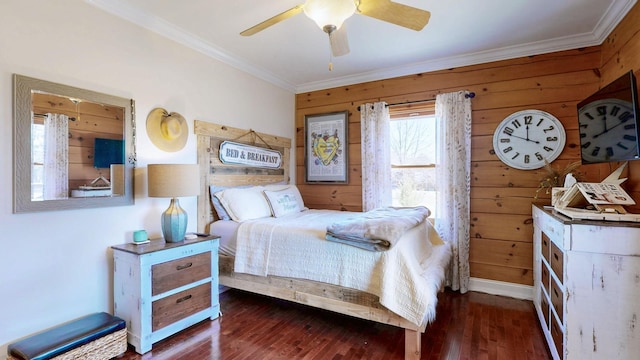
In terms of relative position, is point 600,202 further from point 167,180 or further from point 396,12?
point 167,180

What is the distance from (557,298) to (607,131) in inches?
45.4

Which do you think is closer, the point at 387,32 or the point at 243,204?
the point at 387,32

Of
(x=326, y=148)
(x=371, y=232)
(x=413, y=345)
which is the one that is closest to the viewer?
(x=413, y=345)

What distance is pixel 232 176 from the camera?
3.32 m

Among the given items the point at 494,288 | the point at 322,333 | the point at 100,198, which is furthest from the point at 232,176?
the point at 494,288

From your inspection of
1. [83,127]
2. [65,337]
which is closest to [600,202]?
[65,337]

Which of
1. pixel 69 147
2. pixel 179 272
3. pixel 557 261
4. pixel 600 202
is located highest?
pixel 69 147

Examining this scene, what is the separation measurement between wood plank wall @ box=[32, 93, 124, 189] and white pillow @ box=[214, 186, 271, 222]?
1000 millimetres

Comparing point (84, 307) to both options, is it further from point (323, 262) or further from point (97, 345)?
point (323, 262)

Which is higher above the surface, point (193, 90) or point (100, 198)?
point (193, 90)

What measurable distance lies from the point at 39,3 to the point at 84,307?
6.53 ft

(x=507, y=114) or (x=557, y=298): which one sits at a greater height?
(x=507, y=114)

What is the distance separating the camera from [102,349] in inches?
73.3

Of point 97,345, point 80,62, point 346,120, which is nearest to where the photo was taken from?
point 97,345
